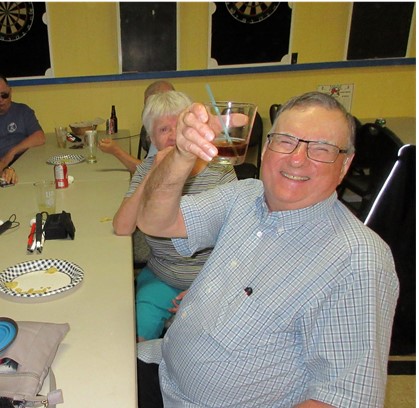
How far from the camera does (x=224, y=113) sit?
1158mm

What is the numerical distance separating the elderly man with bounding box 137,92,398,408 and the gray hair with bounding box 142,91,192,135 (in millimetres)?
698

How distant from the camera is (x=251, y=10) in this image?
13.0 feet

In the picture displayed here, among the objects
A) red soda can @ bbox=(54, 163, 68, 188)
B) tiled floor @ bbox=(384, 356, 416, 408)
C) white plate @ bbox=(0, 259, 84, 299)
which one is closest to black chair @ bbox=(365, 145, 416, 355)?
tiled floor @ bbox=(384, 356, 416, 408)

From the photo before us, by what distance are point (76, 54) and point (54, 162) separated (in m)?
1.62

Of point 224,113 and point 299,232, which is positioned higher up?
point 224,113

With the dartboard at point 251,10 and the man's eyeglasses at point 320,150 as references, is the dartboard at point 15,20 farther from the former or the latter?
the man's eyeglasses at point 320,150

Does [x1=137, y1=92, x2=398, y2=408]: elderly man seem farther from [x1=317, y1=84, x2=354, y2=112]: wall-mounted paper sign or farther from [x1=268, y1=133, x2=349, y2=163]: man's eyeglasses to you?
[x1=317, y1=84, x2=354, y2=112]: wall-mounted paper sign

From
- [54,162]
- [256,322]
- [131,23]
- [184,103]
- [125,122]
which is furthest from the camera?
[125,122]

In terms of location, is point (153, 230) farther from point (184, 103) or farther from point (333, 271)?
point (184, 103)

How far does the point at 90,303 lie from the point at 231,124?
71cm

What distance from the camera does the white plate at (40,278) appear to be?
52.9 inches

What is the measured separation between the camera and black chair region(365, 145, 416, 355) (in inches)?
64.1

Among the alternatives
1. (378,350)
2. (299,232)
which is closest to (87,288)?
(299,232)

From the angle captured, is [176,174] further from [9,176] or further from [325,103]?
[9,176]
